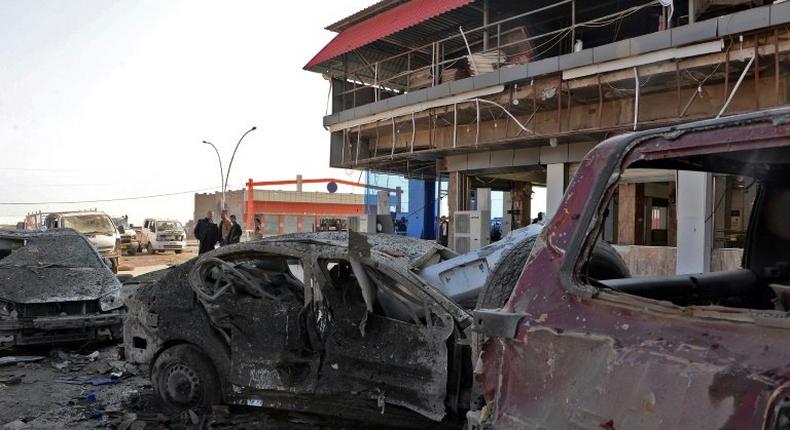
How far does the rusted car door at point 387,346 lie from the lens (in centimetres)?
367

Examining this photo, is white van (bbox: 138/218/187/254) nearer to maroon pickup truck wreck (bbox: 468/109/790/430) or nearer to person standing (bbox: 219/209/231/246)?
person standing (bbox: 219/209/231/246)

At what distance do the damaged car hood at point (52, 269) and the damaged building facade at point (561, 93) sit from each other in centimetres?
680

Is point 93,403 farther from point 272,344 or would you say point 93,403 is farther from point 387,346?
point 387,346

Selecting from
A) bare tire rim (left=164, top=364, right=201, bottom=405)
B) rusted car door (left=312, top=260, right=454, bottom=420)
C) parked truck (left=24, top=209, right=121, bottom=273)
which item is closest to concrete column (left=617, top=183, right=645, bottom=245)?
rusted car door (left=312, top=260, right=454, bottom=420)

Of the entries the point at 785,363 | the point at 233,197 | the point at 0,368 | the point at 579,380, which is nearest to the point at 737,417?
the point at 785,363

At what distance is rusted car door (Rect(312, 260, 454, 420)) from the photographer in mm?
3670

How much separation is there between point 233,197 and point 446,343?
5242cm

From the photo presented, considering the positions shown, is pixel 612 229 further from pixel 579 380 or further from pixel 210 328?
pixel 579 380

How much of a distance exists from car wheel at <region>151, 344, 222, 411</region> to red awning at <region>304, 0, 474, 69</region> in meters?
9.60

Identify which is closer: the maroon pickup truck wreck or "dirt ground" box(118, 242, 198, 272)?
the maroon pickup truck wreck

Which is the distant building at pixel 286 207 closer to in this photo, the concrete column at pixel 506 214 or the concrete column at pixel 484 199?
the concrete column at pixel 506 214

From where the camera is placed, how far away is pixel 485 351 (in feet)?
6.42

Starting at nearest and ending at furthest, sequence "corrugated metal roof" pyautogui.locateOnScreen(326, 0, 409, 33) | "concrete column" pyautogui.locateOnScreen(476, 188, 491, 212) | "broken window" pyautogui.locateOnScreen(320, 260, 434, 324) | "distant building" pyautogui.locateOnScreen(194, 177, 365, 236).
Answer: "broken window" pyautogui.locateOnScreen(320, 260, 434, 324) → "concrete column" pyautogui.locateOnScreen(476, 188, 491, 212) → "corrugated metal roof" pyautogui.locateOnScreen(326, 0, 409, 33) → "distant building" pyautogui.locateOnScreen(194, 177, 365, 236)

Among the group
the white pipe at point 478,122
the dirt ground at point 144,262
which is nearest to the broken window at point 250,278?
the white pipe at point 478,122
